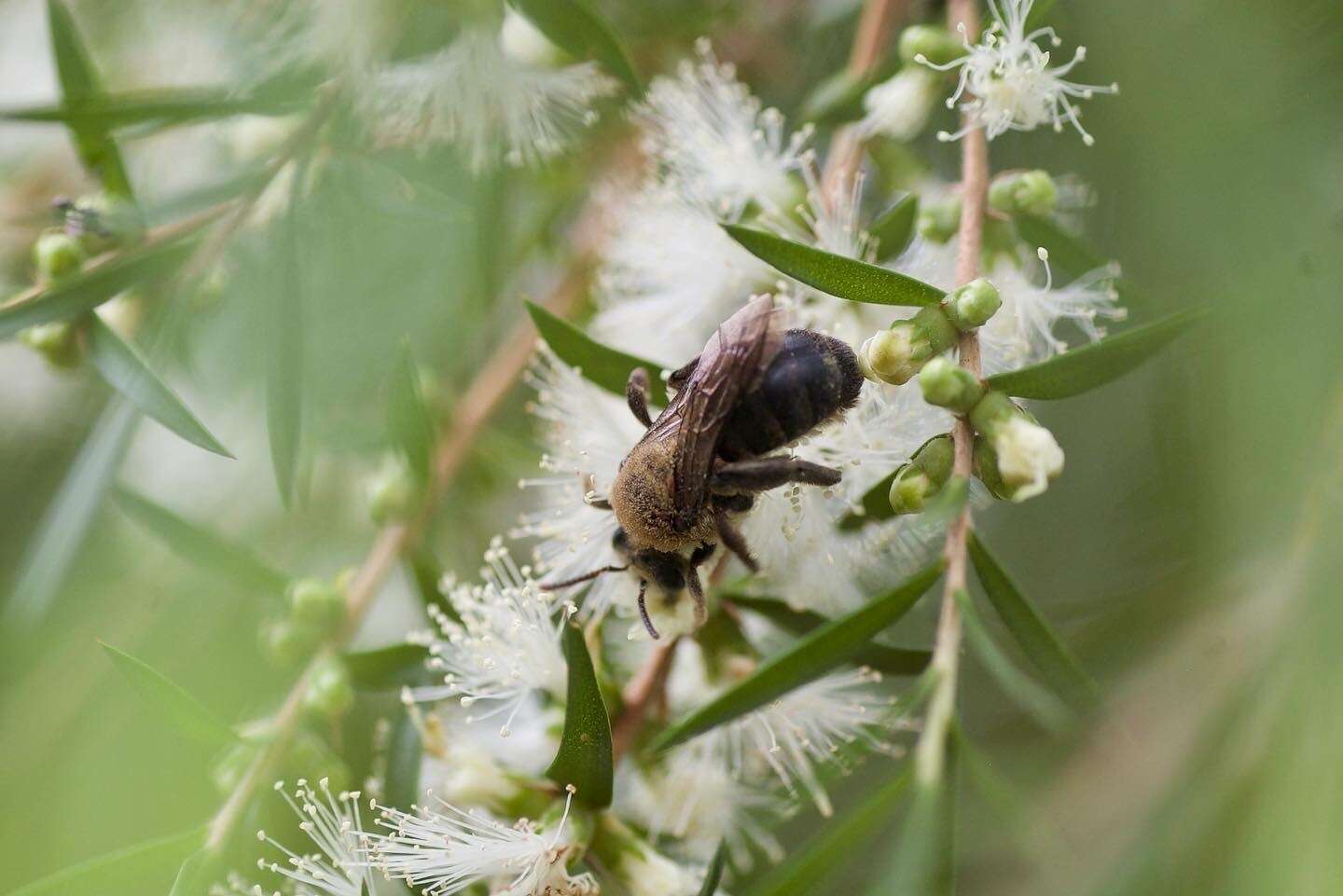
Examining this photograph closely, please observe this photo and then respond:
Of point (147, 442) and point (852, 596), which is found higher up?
point (147, 442)

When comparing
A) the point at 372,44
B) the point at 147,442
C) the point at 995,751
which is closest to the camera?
the point at 372,44

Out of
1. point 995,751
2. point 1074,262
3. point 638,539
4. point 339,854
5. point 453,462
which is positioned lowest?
point 995,751

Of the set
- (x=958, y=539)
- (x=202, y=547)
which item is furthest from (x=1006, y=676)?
(x=202, y=547)

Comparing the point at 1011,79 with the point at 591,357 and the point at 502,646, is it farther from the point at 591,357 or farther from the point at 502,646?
the point at 502,646

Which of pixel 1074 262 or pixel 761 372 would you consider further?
pixel 1074 262

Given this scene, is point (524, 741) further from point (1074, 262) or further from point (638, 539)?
point (1074, 262)

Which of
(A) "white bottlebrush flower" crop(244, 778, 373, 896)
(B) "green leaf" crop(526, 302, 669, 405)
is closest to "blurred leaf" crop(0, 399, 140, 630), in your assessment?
(A) "white bottlebrush flower" crop(244, 778, 373, 896)

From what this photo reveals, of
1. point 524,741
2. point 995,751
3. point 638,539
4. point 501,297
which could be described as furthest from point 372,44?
point 995,751
